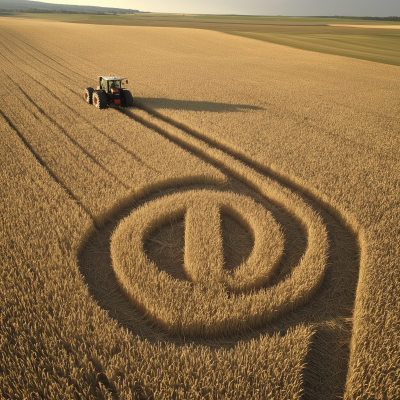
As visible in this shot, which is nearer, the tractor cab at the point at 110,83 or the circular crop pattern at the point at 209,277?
the circular crop pattern at the point at 209,277

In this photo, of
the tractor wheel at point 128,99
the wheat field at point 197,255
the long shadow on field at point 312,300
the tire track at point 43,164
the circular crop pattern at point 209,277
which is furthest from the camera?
the tractor wheel at point 128,99

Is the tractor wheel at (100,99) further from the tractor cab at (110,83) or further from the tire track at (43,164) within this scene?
the tire track at (43,164)

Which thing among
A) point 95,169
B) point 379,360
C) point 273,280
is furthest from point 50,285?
point 379,360

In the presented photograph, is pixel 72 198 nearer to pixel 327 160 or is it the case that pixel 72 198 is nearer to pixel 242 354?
pixel 242 354

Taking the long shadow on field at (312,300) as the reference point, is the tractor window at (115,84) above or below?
above

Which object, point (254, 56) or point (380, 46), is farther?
point (380, 46)

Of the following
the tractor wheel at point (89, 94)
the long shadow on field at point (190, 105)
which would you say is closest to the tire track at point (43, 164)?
the tractor wheel at point (89, 94)

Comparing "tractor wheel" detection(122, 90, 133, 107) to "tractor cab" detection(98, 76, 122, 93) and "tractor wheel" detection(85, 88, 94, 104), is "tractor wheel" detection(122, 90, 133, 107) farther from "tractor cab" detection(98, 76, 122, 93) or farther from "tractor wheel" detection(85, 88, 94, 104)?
"tractor wheel" detection(85, 88, 94, 104)

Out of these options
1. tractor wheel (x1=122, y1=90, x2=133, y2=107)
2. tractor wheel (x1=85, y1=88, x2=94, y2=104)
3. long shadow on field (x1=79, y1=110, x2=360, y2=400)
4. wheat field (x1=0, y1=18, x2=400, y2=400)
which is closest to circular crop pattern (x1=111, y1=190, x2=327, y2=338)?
wheat field (x1=0, y1=18, x2=400, y2=400)
